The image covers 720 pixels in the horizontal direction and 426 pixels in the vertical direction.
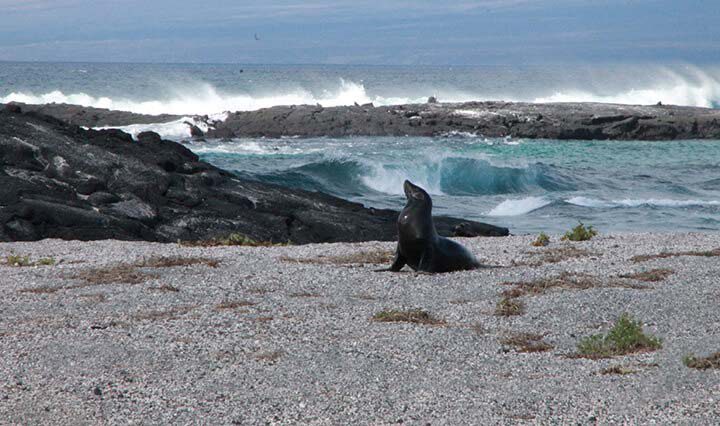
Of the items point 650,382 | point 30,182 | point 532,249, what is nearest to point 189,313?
point 650,382

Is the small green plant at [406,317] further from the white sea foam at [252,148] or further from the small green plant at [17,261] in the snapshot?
the white sea foam at [252,148]

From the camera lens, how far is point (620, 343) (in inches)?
337

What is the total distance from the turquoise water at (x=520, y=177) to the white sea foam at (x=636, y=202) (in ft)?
0.09

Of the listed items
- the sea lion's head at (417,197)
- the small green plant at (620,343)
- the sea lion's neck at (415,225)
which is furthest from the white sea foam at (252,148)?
the small green plant at (620,343)

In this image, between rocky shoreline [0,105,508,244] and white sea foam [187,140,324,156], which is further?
white sea foam [187,140,324,156]

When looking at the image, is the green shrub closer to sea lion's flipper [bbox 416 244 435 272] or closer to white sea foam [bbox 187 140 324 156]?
sea lion's flipper [bbox 416 244 435 272]

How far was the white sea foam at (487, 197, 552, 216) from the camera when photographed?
27.3 m

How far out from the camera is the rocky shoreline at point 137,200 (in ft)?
55.7

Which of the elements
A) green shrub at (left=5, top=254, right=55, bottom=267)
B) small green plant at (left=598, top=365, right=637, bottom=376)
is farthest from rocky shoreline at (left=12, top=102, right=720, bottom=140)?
small green plant at (left=598, top=365, right=637, bottom=376)

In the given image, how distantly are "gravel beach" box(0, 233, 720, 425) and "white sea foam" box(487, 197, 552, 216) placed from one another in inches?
517

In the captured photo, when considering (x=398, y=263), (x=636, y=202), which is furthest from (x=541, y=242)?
(x=636, y=202)

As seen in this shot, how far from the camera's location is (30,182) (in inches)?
706

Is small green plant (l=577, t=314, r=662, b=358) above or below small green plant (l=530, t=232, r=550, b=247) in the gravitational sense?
above

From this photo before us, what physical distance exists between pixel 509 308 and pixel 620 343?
186 cm
